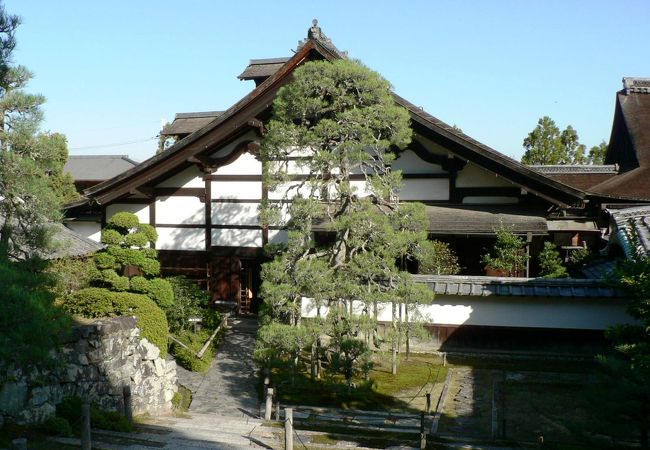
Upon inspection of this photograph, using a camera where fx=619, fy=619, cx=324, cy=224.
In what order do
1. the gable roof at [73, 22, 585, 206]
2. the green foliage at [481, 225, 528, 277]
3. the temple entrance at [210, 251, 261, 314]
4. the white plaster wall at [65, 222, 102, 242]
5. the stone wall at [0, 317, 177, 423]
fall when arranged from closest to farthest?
the stone wall at [0, 317, 177, 423] → the green foliage at [481, 225, 528, 277] → the gable roof at [73, 22, 585, 206] → the temple entrance at [210, 251, 261, 314] → the white plaster wall at [65, 222, 102, 242]

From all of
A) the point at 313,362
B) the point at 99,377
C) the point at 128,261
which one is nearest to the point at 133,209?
the point at 128,261

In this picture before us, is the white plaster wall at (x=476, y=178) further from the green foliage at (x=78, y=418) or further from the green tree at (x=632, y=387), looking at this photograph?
the green foliage at (x=78, y=418)

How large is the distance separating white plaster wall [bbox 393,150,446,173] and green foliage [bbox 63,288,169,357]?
7.78 metres

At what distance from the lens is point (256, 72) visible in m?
21.8

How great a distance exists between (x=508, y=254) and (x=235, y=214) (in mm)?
7947

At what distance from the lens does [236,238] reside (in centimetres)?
1848

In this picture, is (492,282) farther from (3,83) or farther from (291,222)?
(3,83)

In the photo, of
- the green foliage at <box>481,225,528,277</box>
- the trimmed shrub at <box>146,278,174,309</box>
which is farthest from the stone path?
the green foliage at <box>481,225,528,277</box>

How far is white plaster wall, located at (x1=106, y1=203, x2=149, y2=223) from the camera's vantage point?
19188 millimetres

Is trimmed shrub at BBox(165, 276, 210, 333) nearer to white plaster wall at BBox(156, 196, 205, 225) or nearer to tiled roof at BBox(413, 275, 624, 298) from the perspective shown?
white plaster wall at BBox(156, 196, 205, 225)

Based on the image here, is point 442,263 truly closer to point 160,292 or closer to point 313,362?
point 313,362

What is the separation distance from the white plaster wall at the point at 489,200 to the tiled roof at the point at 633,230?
2.55m

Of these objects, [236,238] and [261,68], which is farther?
[261,68]

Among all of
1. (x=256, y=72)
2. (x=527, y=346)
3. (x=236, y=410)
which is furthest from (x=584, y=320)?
(x=256, y=72)
